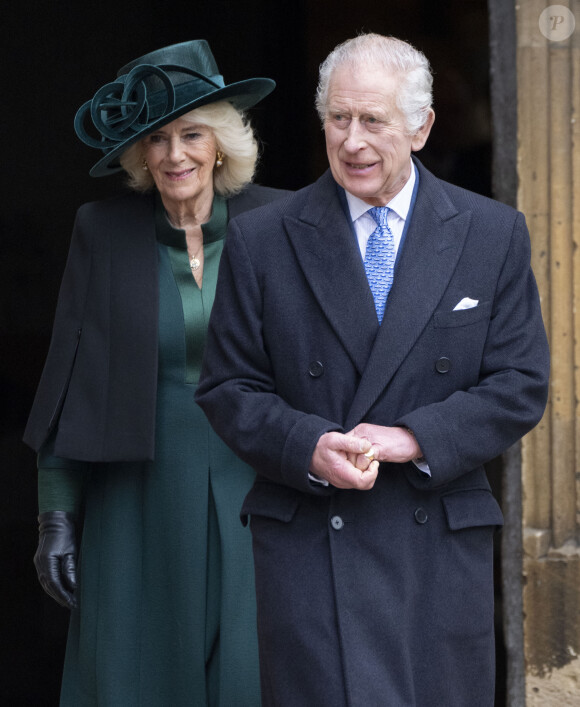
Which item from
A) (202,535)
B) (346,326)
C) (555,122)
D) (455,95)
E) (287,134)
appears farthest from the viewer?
(287,134)

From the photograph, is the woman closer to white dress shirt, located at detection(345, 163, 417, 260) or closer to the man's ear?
white dress shirt, located at detection(345, 163, 417, 260)

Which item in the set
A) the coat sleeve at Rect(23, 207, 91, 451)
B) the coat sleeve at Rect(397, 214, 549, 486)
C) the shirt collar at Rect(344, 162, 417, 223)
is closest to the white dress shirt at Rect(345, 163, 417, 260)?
the shirt collar at Rect(344, 162, 417, 223)

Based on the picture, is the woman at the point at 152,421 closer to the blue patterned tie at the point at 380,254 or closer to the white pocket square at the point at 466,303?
the blue patterned tie at the point at 380,254

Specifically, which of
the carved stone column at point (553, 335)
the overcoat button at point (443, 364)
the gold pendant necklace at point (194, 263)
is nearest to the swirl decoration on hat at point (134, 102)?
the gold pendant necklace at point (194, 263)

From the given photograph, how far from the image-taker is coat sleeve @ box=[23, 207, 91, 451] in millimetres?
3559

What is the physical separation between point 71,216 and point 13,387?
785 millimetres

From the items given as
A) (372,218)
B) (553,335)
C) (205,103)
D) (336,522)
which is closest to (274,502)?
(336,522)

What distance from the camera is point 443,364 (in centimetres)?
267

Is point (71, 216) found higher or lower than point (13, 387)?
higher

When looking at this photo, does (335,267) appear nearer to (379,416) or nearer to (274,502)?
(379,416)

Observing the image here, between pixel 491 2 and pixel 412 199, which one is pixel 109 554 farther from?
pixel 491 2

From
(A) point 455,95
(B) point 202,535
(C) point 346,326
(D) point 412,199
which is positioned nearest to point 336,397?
(C) point 346,326

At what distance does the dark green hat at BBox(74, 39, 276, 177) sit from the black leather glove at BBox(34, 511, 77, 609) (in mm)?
925

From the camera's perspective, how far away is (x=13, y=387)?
5.87m
